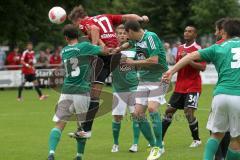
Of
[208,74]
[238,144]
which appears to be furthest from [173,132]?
[208,74]

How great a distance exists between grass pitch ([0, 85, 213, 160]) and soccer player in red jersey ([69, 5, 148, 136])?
1.08 metres

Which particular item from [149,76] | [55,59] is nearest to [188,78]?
[149,76]

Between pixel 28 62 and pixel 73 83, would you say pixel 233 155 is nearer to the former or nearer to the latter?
pixel 73 83

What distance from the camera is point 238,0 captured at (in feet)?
153

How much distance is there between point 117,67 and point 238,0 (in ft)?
118

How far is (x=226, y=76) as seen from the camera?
8375mm

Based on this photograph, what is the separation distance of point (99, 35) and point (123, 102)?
1668mm

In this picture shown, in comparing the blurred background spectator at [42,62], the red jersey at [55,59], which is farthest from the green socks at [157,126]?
the red jersey at [55,59]

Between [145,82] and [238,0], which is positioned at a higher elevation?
[238,0]

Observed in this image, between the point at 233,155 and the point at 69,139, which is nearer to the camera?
the point at 233,155

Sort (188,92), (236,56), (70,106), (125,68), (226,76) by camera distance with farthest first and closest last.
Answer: (188,92), (125,68), (70,106), (226,76), (236,56)

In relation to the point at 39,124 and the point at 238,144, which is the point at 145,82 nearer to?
the point at 238,144

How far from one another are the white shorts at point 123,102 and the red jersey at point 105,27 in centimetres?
125

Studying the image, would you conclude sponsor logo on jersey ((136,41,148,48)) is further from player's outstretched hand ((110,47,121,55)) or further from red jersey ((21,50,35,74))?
red jersey ((21,50,35,74))
